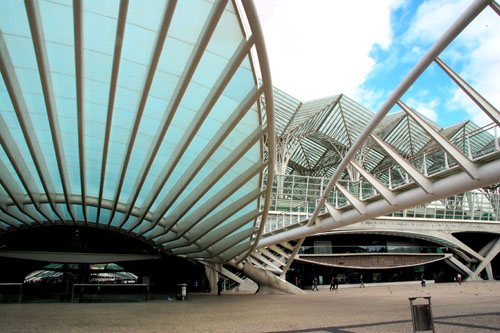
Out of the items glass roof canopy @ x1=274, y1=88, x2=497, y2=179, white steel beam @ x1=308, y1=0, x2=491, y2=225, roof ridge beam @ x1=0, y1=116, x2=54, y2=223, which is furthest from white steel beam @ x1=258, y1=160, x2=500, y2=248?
glass roof canopy @ x1=274, y1=88, x2=497, y2=179

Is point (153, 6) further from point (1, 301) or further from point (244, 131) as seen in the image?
point (1, 301)

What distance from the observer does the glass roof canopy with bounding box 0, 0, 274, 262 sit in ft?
24.0

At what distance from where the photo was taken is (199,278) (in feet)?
120

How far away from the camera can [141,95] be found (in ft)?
30.0

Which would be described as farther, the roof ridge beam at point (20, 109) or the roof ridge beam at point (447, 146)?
the roof ridge beam at point (447, 146)

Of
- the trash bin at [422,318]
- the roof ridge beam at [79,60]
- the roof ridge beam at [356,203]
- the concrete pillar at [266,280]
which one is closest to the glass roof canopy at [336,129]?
the concrete pillar at [266,280]

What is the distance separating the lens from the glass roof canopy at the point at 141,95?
7.30 meters

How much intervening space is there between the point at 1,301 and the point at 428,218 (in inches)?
1688

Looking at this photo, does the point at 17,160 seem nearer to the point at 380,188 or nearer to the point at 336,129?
the point at 380,188

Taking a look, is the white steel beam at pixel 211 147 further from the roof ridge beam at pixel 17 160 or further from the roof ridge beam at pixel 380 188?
the roof ridge beam at pixel 17 160

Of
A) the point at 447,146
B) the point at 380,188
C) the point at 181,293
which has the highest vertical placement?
the point at 447,146

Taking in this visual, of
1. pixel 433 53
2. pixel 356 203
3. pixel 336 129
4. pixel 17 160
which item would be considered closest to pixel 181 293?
pixel 17 160

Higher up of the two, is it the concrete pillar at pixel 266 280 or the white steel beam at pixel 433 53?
the white steel beam at pixel 433 53

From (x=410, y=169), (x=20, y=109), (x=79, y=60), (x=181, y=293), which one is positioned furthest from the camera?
(x=181, y=293)
